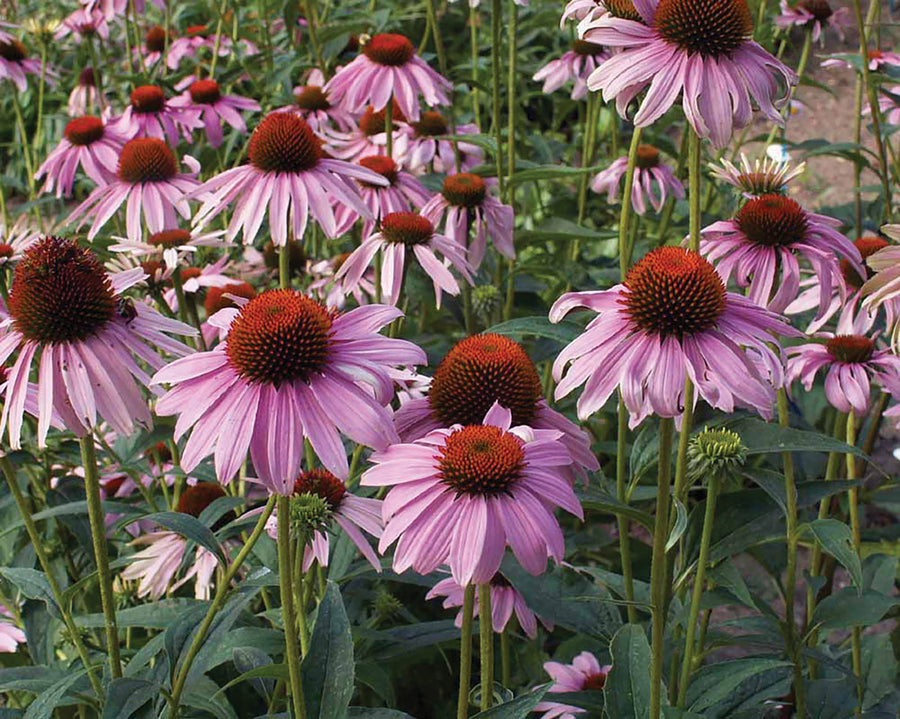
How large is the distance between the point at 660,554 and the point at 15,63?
2.40 meters

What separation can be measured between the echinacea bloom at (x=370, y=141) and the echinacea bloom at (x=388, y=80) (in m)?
0.11

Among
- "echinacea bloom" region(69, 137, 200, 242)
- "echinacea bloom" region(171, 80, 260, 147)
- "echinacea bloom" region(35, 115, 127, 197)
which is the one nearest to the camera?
"echinacea bloom" region(69, 137, 200, 242)

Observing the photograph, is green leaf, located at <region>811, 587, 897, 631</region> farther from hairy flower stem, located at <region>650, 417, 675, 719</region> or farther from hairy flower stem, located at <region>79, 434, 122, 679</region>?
A: hairy flower stem, located at <region>79, 434, 122, 679</region>

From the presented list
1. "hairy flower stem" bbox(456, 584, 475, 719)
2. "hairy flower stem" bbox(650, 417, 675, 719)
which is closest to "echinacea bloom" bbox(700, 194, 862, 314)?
"hairy flower stem" bbox(650, 417, 675, 719)

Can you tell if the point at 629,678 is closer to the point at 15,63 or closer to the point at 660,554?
the point at 660,554

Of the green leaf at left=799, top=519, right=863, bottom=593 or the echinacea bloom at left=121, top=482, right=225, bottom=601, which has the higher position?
the green leaf at left=799, top=519, right=863, bottom=593

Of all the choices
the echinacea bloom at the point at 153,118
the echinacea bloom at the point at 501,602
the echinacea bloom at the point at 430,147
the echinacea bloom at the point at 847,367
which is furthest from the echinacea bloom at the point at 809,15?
the echinacea bloom at the point at 501,602

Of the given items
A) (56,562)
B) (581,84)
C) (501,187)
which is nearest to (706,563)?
(501,187)

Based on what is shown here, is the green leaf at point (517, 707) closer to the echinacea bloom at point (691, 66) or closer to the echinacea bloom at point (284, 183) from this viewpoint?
the echinacea bloom at point (691, 66)

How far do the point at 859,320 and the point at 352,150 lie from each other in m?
1.20

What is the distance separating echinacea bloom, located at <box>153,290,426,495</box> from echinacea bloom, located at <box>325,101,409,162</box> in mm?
1341

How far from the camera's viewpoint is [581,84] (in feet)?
8.23

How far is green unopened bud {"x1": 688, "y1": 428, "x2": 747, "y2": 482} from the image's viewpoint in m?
1.20

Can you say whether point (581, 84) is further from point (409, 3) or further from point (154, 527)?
point (409, 3)
